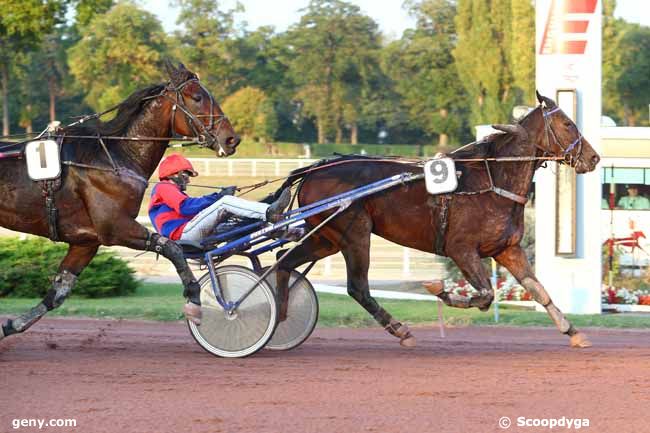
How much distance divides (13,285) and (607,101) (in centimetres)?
4405

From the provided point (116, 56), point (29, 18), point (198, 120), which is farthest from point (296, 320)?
point (116, 56)

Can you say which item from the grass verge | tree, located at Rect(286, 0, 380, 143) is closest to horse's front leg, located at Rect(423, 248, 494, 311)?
the grass verge

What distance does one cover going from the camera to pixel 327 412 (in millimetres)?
6254

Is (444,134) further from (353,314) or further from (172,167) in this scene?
(172,167)

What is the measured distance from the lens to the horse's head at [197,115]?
787 cm

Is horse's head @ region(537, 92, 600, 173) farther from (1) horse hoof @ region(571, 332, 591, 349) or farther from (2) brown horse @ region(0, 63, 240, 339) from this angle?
(2) brown horse @ region(0, 63, 240, 339)

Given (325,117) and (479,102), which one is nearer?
(479,102)

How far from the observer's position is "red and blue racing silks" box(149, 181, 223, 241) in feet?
26.5

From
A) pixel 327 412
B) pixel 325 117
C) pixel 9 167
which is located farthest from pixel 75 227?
pixel 325 117

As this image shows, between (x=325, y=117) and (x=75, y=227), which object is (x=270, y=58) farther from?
(x=75, y=227)

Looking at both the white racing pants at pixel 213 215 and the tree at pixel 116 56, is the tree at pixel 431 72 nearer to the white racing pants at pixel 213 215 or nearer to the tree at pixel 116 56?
the tree at pixel 116 56

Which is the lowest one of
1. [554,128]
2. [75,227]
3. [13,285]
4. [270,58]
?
[13,285]

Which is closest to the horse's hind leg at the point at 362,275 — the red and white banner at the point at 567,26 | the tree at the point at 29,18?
the red and white banner at the point at 567,26

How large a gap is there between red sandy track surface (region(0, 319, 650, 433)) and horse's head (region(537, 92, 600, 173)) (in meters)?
1.48
